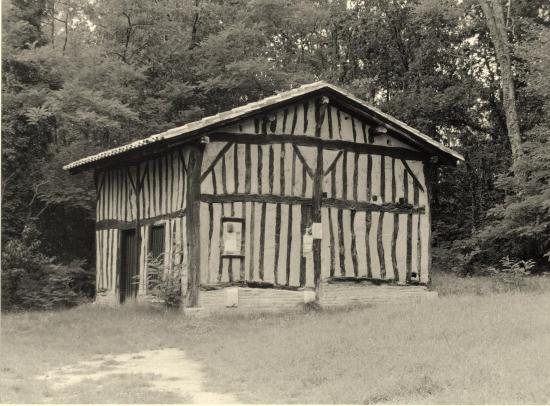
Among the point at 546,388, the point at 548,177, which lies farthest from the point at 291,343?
the point at 548,177

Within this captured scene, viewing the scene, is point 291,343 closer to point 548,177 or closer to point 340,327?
point 340,327

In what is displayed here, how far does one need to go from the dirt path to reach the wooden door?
642 cm

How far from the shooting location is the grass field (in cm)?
843

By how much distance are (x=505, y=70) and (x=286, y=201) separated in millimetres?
11218

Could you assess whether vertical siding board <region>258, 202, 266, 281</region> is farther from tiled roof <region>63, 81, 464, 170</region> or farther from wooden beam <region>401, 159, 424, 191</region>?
wooden beam <region>401, 159, 424, 191</region>

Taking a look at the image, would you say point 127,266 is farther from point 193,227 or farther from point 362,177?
point 362,177

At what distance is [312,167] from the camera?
17.2 metres

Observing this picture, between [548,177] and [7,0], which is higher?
[7,0]

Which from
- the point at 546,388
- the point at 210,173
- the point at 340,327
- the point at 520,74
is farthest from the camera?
the point at 520,74

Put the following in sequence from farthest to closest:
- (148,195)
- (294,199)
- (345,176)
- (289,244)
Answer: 1. (148,195)
2. (345,176)
3. (294,199)
4. (289,244)

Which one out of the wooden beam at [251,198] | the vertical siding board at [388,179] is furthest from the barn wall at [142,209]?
the vertical siding board at [388,179]

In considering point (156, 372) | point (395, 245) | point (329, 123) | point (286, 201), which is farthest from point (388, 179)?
point (156, 372)

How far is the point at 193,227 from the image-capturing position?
1590 cm

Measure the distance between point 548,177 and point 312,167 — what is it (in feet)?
30.2
